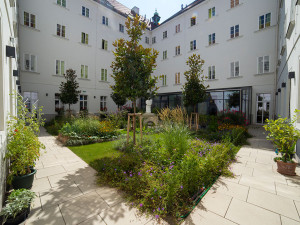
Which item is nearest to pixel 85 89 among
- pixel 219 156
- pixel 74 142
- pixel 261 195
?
pixel 74 142

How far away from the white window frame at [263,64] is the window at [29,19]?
1921 centimetres

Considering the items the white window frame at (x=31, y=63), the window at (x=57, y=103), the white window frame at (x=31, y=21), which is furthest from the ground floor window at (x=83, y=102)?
the white window frame at (x=31, y=21)

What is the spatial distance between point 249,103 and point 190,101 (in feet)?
22.3

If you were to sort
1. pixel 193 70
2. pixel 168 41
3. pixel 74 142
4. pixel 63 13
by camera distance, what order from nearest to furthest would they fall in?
pixel 74 142
pixel 193 70
pixel 63 13
pixel 168 41

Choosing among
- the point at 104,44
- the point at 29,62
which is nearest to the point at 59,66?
the point at 29,62

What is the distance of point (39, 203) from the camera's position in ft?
8.17

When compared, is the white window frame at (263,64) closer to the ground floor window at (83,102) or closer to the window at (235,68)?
the window at (235,68)

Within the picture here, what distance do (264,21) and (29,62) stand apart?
1971cm

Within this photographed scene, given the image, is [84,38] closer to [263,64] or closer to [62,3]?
[62,3]

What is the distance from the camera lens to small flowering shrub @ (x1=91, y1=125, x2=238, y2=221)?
238 cm

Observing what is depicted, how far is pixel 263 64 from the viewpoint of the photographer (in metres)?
12.5

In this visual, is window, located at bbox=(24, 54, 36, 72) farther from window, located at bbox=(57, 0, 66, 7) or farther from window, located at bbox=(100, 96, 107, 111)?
window, located at bbox=(100, 96, 107, 111)

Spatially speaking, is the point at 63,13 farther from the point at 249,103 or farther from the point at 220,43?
the point at 249,103

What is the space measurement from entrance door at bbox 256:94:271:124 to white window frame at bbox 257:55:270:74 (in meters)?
2.01
